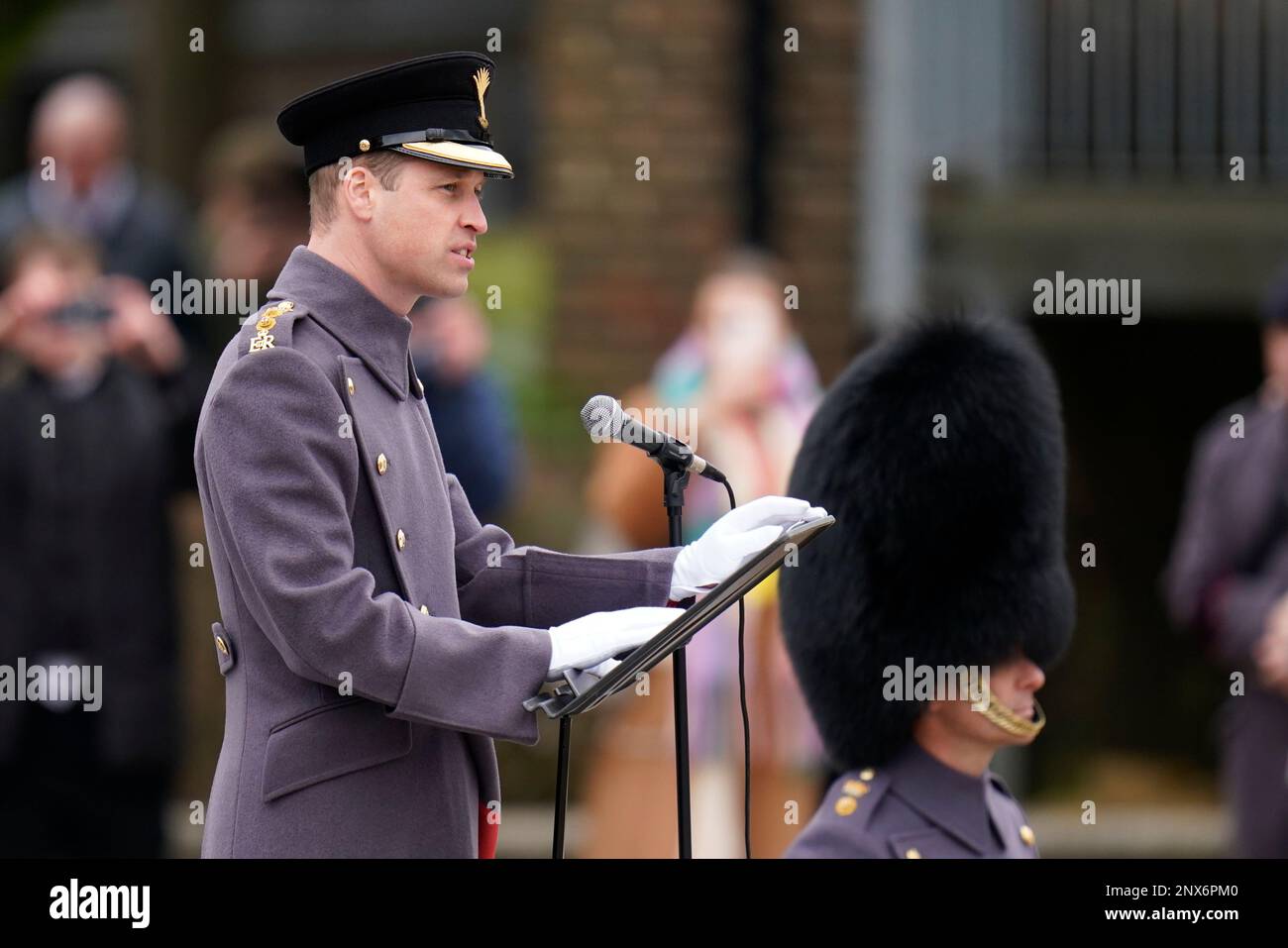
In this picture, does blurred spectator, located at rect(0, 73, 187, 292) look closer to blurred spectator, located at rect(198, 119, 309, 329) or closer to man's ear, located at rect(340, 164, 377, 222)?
blurred spectator, located at rect(198, 119, 309, 329)

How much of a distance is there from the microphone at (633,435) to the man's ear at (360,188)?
0.41 metres

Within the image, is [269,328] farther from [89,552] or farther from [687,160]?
[687,160]

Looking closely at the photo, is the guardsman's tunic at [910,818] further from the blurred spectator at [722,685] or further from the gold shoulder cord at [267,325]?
the blurred spectator at [722,685]

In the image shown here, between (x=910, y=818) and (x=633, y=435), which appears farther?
(x=910, y=818)

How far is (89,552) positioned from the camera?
6.07m

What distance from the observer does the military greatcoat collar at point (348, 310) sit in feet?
10.0

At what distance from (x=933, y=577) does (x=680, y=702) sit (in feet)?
2.44

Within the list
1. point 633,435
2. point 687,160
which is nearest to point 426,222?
point 633,435

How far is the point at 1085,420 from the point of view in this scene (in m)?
9.52

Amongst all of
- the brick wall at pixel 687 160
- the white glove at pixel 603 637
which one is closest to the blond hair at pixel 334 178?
the white glove at pixel 603 637

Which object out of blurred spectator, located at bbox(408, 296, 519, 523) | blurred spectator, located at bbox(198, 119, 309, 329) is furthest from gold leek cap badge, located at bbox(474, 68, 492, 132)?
blurred spectator, located at bbox(408, 296, 519, 523)

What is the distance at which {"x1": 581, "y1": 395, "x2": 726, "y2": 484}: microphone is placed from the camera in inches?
120
